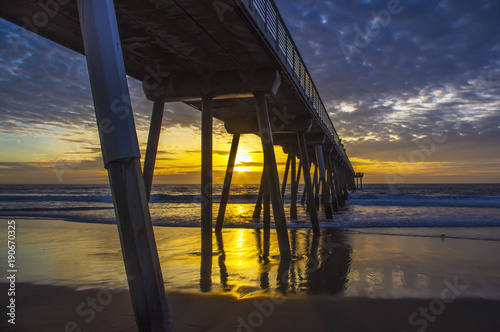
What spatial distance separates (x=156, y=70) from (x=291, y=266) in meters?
4.74

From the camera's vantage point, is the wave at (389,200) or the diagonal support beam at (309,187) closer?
the diagonal support beam at (309,187)

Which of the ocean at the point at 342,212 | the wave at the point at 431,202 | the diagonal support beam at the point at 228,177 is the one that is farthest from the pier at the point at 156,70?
the wave at the point at 431,202

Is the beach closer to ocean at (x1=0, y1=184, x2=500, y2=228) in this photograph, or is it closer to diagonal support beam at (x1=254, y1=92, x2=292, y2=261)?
diagonal support beam at (x1=254, y1=92, x2=292, y2=261)

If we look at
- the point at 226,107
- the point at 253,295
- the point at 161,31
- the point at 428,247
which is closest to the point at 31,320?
the point at 253,295

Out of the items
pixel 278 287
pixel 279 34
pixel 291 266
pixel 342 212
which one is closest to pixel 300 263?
pixel 291 266

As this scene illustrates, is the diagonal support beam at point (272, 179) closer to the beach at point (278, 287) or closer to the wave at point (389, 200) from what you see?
the beach at point (278, 287)

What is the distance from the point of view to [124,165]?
201cm

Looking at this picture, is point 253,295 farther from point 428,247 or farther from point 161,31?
point 428,247

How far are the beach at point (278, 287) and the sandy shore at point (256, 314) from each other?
1 centimetres

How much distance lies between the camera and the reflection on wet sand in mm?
4887

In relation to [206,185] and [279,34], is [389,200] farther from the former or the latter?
[206,185]

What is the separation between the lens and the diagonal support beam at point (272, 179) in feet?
22.3

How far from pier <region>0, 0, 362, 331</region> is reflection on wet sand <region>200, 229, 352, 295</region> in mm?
586

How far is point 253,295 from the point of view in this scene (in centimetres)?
448
